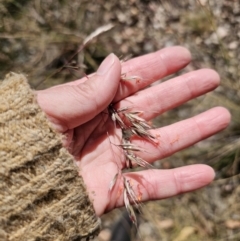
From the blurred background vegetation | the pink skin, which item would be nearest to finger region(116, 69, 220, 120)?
the pink skin

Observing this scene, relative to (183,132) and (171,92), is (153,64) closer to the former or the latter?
(171,92)

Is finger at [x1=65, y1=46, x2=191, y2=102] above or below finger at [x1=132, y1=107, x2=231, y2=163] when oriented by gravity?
above

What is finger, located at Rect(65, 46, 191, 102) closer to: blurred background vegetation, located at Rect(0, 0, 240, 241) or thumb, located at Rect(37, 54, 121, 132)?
thumb, located at Rect(37, 54, 121, 132)

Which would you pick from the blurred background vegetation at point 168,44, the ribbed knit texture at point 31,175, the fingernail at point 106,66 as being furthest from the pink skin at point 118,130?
the blurred background vegetation at point 168,44

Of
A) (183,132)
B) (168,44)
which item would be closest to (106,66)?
(183,132)

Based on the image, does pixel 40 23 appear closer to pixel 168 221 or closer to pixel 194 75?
pixel 194 75

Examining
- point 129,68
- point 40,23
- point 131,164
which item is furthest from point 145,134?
point 40,23
